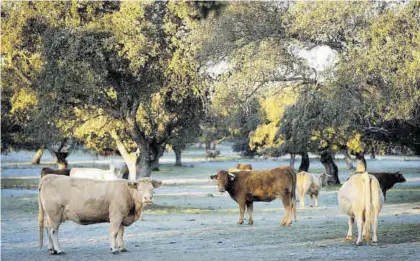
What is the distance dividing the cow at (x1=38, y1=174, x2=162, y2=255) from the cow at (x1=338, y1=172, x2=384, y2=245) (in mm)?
4074

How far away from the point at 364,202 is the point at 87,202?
5.50 m

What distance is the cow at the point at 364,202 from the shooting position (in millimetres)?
14445

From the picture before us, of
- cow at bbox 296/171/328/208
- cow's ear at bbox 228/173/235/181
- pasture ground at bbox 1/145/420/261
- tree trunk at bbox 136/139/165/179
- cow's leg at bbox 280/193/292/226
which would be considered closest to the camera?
pasture ground at bbox 1/145/420/261

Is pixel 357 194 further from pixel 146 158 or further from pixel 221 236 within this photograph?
pixel 146 158

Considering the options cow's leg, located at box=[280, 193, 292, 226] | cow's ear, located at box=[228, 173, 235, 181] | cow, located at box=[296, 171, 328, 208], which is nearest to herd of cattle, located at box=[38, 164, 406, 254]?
cow's leg, located at box=[280, 193, 292, 226]

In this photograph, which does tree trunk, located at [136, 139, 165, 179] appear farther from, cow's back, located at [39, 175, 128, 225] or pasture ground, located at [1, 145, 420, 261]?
cow's back, located at [39, 175, 128, 225]

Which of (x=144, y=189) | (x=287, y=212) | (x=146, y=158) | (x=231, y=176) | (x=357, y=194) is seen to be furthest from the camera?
(x=146, y=158)

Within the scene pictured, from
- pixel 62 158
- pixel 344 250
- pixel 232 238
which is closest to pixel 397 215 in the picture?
pixel 232 238

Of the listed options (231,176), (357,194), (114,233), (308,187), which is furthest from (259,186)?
(308,187)

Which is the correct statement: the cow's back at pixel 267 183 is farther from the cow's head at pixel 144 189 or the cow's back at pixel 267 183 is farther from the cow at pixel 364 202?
the cow's head at pixel 144 189

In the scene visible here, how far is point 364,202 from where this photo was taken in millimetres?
14500

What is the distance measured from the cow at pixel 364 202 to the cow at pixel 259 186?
5272mm

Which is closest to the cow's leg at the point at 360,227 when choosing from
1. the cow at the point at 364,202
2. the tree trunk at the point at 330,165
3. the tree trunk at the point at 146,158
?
the cow at the point at 364,202

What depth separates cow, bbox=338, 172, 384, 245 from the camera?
47.4ft
